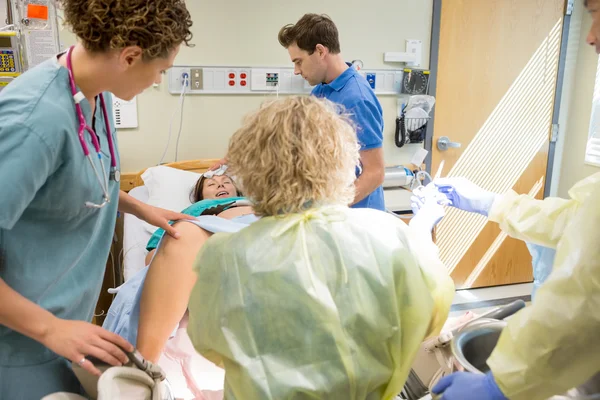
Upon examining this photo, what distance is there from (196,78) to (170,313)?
1.53m

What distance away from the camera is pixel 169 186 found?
2.48 metres

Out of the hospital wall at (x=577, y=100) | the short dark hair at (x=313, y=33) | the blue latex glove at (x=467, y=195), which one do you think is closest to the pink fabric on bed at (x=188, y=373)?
the blue latex glove at (x=467, y=195)

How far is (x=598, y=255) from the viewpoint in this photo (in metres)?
0.89

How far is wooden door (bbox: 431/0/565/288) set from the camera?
3.10 meters

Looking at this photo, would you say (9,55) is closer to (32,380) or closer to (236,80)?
(236,80)

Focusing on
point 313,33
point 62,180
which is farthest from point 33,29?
point 62,180

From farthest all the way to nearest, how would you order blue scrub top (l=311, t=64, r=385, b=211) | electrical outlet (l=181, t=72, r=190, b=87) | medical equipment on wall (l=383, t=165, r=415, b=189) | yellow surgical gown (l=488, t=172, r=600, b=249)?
medical equipment on wall (l=383, t=165, r=415, b=189)
electrical outlet (l=181, t=72, r=190, b=87)
blue scrub top (l=311, t=64, r=385, b=211)
yellow surgical gown (l=488, t=172, r=600, b=249)

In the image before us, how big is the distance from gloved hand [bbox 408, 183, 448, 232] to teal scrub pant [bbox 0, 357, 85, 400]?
909mm

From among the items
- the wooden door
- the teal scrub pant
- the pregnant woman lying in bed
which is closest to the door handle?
the wooden door

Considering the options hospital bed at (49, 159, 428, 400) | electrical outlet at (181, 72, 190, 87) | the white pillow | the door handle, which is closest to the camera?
hospital bed at (49, 159, 428, 400)

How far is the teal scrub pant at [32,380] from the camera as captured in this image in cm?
99

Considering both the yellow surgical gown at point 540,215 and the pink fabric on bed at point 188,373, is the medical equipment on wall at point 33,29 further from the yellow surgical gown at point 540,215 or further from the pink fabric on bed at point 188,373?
the yellow surgical gown at point 540,215

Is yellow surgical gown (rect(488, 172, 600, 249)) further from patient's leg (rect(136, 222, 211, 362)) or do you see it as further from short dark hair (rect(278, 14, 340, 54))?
patient's leg (rect(136, 222, 211, 362))

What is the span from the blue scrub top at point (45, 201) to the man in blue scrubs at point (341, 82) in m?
1.02
